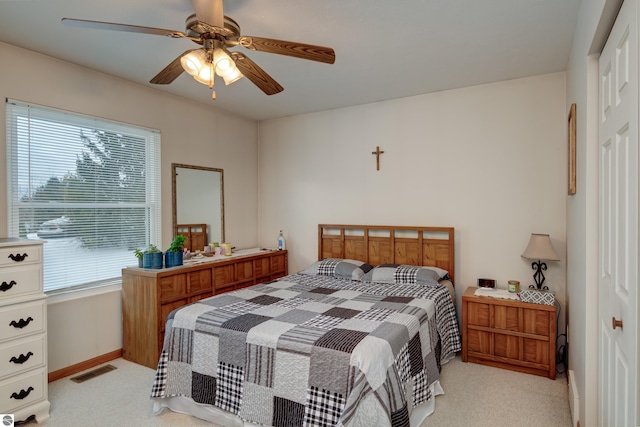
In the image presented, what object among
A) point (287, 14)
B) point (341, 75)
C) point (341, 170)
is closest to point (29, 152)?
point (287, 14)

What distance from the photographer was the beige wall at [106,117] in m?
2.81

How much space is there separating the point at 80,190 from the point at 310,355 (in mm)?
2627

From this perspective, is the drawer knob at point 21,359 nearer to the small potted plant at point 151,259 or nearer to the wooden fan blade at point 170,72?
the small potted plant at point 151,259

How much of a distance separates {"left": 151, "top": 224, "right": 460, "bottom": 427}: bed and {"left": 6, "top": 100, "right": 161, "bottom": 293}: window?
1.34 metres

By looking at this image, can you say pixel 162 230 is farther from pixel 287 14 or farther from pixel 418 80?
pixel 418 80

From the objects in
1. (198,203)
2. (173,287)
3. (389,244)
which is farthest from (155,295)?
(389,244)

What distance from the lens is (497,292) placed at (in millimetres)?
3262

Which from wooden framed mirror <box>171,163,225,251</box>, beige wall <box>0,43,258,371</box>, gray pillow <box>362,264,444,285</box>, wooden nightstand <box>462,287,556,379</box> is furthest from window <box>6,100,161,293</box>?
wooden nightstand <box>462,287,556,379</box>

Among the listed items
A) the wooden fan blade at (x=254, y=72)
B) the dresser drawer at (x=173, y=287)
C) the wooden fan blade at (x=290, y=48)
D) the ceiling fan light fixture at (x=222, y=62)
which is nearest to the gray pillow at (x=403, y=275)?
the dresser drawer at (x=173, y=287)

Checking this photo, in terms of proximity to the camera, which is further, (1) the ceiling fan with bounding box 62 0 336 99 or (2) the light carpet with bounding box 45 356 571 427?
(2) the light carpet with bounding box 45 356 571 427

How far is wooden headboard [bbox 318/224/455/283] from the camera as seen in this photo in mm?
3727

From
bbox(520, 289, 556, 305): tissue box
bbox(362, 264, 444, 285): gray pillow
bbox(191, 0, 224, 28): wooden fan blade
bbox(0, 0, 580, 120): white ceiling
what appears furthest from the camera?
bbox(362, 264, 444, 285): gray pillow

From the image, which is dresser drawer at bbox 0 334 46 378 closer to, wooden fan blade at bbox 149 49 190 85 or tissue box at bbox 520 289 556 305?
wooden fan blade at bbox 149 49 190 85

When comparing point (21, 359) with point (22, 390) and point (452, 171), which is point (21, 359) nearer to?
point (22, 390)
